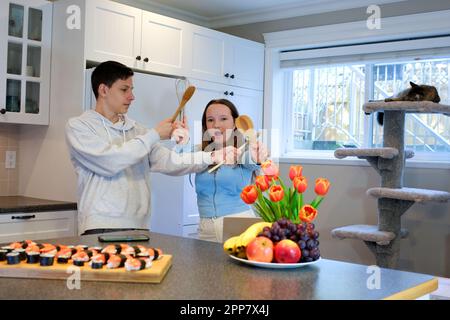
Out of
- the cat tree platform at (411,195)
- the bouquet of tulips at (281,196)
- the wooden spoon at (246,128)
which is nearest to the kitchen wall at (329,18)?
the cat tree platform at (411,195)

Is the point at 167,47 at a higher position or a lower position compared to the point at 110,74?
higher

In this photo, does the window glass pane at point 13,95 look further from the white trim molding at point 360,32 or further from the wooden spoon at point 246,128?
the white trim molding at point 360,32

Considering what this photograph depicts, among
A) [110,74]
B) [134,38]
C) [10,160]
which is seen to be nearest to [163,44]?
[134,38]

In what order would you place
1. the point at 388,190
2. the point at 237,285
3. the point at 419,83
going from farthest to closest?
1. the point at 419,83
2. the point at 388,190
3. the point at 237,285

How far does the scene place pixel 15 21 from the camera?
3.07 meters

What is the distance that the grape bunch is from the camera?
1.46 meters

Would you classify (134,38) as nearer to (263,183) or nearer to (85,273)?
(263,183)

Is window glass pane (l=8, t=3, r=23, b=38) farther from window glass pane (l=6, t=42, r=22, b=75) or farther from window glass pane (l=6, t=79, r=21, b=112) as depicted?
window glass pane (l=6, t=79, r=21, b=112)

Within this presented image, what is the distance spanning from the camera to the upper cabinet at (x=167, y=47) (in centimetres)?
307

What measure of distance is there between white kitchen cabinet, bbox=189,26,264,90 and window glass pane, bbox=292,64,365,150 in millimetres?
383

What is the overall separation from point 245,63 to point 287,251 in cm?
290

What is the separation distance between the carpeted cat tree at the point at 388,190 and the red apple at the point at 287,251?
6.10 ft
